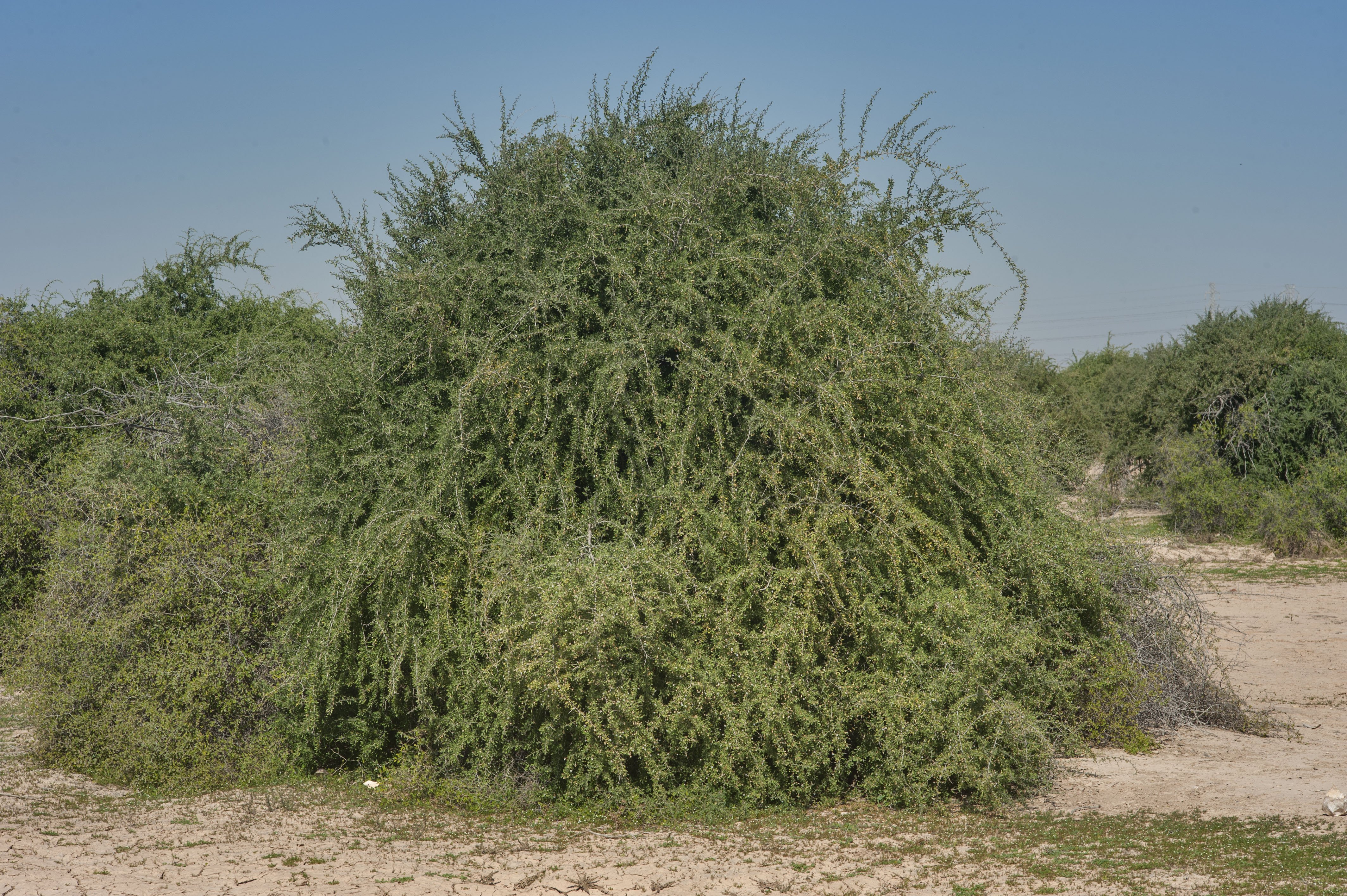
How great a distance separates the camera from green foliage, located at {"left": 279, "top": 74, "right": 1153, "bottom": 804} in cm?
709

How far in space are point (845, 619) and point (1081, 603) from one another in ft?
7.34

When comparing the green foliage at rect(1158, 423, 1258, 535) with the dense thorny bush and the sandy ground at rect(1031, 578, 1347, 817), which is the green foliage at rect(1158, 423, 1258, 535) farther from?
the dense thorny bush

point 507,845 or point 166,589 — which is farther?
point 166,589

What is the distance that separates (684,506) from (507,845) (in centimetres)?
252

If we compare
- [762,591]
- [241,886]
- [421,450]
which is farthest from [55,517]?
[762,591]

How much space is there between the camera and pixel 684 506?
754 cm


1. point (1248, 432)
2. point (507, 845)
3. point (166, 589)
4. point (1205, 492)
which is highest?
point (1248, 432)

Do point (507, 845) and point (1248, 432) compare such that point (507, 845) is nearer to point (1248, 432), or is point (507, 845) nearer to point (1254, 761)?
point (1254, 761)

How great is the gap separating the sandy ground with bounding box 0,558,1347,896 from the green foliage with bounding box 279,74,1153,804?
2.09 feet

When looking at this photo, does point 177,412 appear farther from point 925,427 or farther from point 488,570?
point 925,427

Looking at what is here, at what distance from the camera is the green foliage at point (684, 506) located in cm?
709

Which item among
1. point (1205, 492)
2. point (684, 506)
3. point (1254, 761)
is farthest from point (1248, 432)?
point (684, 506)

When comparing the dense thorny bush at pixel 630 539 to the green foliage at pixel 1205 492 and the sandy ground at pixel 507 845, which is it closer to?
the sandy ground at pixel 507 845

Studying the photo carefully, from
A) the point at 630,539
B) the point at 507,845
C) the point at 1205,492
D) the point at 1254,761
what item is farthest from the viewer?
the point at 1205,492
